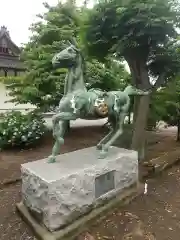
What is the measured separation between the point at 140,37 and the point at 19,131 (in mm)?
4498

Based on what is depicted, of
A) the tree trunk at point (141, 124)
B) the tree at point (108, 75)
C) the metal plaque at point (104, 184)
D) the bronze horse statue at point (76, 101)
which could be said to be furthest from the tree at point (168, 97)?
the metal plaque at point (104, 184)

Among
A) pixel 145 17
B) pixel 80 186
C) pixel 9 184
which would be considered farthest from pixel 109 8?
pixel 9 184

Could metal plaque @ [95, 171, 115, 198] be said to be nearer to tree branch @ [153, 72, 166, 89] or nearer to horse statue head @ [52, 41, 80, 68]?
horse statue head @ [52, 41, 80, 68]

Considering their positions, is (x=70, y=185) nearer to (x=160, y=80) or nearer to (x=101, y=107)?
Result: (x=101, y=107)

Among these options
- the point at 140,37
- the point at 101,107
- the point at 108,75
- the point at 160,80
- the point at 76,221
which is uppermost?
the point at 140,37

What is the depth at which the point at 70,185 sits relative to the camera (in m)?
2.71

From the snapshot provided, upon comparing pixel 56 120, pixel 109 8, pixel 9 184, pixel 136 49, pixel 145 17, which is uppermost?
pixel 109 8

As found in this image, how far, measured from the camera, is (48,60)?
6633 millimetres

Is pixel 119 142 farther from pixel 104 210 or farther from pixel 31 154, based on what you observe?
pixel 104 210

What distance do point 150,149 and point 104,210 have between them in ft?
12.4

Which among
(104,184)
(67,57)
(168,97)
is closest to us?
(67,57)

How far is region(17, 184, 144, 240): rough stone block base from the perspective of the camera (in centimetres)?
261

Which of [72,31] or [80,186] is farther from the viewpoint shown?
[72,31]

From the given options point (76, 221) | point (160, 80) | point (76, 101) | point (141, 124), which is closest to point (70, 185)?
point (76, 221)
